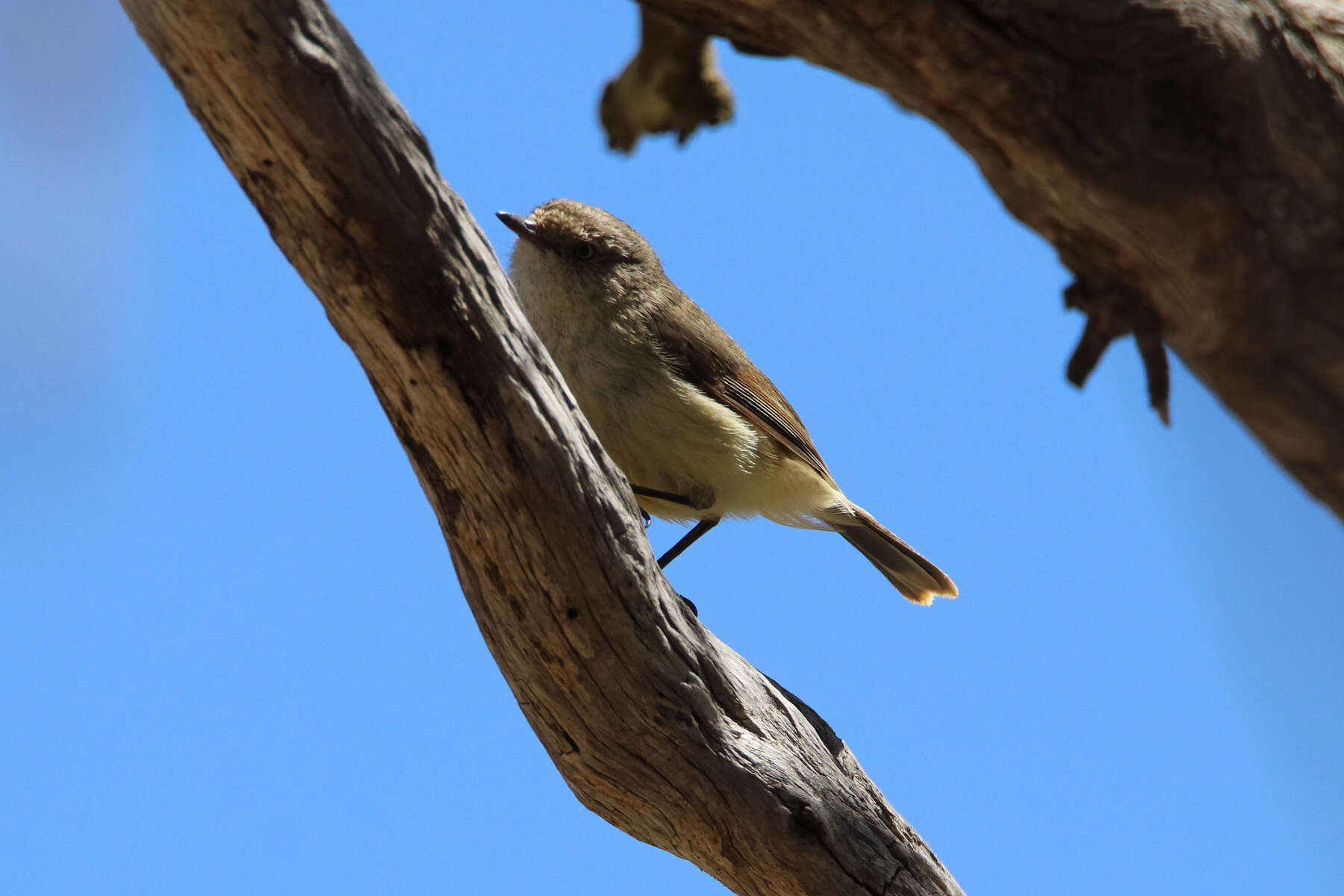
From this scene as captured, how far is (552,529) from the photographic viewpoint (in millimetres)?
3025

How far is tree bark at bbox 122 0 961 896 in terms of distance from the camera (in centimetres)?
250

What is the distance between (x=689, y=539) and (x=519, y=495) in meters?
Result: 1.91

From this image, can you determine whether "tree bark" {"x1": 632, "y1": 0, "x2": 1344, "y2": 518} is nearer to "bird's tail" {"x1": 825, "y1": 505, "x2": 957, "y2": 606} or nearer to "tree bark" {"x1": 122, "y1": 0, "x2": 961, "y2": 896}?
"tree bark" {"x1": 122, "y1": 0, "x2": 961, "y2": 896}

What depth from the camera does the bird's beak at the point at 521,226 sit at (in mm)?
4848

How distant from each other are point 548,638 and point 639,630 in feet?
0.85

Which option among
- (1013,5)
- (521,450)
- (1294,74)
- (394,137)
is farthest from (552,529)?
(1294,74)

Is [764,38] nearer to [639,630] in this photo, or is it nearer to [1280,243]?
[1280,243]

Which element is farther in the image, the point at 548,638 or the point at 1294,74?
the point at 548,638

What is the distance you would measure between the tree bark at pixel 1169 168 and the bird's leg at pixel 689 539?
2.49 meters

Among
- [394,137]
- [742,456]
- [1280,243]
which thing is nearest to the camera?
[1280,243]

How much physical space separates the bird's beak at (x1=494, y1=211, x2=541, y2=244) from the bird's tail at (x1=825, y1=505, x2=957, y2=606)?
6.21ft

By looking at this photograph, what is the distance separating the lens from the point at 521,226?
4.85m

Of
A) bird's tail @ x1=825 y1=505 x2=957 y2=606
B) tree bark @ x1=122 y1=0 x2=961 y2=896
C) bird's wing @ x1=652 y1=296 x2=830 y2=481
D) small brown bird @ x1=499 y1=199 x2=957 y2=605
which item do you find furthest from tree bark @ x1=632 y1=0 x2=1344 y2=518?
bird's tail @ x1=825 y1=505 x2=957 y2=606

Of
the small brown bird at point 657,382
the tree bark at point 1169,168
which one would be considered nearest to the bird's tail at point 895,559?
the small brown bird at point 657,382
